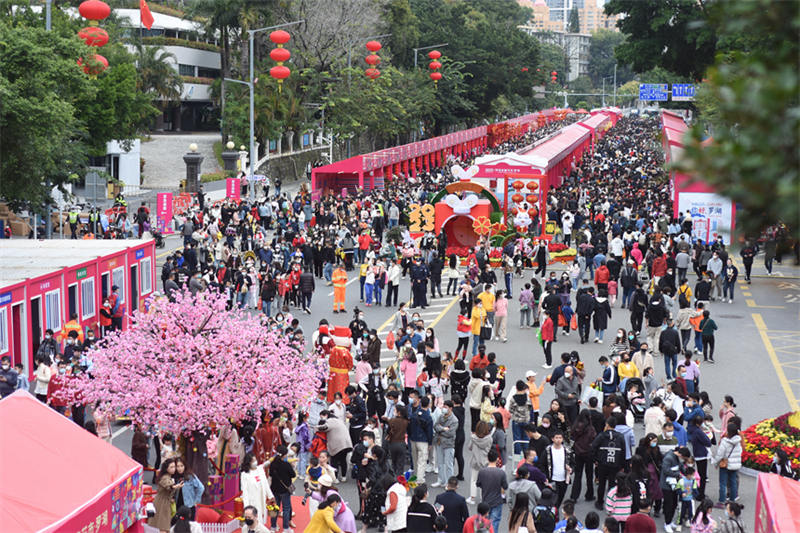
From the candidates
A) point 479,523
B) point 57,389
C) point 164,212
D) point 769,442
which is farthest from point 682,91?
point 479,523

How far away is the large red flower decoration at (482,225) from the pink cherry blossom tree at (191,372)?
66.6ft

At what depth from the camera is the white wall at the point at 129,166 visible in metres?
53.1

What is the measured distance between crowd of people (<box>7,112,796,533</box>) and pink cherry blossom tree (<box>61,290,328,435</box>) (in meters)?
0.65

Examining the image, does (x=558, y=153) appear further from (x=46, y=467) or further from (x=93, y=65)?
(x=46, y=467)

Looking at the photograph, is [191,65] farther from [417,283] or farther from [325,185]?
[417,283]

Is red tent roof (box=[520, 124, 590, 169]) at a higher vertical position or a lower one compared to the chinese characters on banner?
higher

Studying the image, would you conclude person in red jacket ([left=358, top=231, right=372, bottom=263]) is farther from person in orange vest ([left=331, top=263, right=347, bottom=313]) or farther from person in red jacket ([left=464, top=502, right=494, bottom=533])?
person in red jacket ([left=464, top=502, right=494, bottom=533])

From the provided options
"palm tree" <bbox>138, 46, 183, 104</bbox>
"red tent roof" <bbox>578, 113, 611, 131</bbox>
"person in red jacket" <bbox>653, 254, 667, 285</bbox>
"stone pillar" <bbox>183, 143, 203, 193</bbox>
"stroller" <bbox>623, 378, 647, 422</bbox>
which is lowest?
"stroller" <bbox>623, 378, 647, 422</bbox>

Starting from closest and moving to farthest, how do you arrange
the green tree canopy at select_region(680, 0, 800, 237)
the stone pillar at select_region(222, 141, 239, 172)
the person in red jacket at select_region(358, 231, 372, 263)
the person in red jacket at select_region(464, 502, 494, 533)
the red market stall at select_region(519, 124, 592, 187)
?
the green tree canopy at select_region(680, 0, 800, 237) → the person in red jacket at select_region(464, 502, 494, 533) → the person in red jacket at select_region(358, 231, 372, 263) → the red market stall at select_region(519, 124, 592, 187) → the stone pillar at select_region(222, 141, 239, 172)

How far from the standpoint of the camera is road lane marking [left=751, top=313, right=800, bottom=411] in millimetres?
19531

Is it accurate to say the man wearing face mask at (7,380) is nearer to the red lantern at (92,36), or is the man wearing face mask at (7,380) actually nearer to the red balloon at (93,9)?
the red balloon at (93,9)

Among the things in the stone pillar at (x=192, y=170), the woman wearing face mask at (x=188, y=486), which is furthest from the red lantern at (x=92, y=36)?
the woman wearing face mask at (x=188, y=486)

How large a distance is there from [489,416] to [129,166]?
42900 mm

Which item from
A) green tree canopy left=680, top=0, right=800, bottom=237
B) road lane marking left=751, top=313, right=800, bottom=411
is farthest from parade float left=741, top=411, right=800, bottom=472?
green tree canopy left=680, top=0, right=800, bottom=237
